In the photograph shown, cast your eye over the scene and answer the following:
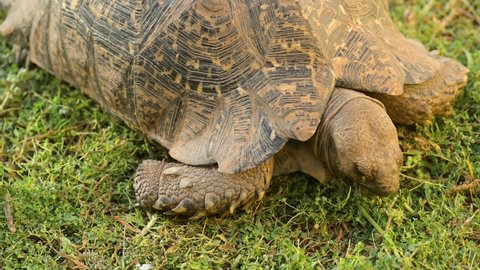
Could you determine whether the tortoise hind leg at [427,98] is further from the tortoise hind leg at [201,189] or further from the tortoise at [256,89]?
the tortoise hind leg at [201,189]

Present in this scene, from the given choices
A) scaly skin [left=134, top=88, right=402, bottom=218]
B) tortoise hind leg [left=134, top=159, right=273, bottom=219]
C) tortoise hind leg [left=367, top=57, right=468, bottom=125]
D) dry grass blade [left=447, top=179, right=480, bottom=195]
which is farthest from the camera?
tortoise hind leg [left=367, top=57, right=468, bottom=125]

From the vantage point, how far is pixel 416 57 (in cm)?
385

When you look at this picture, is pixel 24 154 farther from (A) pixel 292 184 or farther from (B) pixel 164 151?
(A) pixel 292 184

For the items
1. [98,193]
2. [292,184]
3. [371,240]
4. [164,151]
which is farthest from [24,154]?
[371,240]

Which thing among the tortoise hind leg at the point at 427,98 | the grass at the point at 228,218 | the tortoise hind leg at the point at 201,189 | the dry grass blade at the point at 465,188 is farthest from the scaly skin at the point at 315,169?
the dry grass blade at the point at 465,188

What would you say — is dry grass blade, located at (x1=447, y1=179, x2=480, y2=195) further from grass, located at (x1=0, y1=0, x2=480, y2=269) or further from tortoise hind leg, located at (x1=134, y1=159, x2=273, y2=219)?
tortoise hind leg, located at (x1=134, y1=159, x2=273, y2=219)

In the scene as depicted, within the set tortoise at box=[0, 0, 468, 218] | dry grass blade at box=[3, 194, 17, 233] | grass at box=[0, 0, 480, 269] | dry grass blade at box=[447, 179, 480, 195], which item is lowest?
dry grass blade at box=[447, 179, 480, 195]

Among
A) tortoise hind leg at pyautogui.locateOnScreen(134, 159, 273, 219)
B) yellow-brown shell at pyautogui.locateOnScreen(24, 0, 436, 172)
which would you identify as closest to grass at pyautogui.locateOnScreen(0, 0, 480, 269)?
tortoise hind leg at pyautogui.locateOnScreen(134, 159, 273, 219)

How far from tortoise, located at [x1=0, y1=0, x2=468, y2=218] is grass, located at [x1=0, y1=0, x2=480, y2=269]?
0.51 ft

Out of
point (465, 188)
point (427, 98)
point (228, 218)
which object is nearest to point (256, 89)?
point (228, 218)

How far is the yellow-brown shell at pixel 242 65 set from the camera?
3408 millimetres

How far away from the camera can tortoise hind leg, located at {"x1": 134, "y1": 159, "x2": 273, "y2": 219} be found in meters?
3.54

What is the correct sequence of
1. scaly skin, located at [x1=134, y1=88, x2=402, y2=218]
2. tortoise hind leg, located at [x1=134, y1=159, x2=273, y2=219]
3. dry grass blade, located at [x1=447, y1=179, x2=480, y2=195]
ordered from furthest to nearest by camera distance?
1. dry grass blade, located at [x1=447, y1=179, x2=480, y2=195]
2. tortoise hind leg, located at [x1=134, y1=159, x2=273, y2=219]
3. scaly skin, located at [x1=134, y1=88, x2=402, y2=218]

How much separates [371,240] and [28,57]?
109 inches
